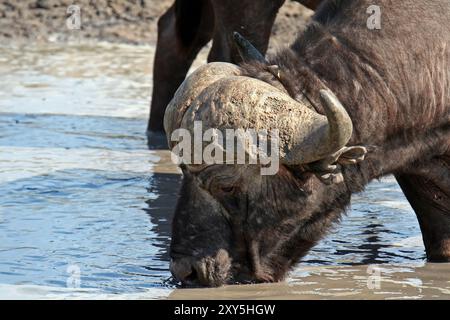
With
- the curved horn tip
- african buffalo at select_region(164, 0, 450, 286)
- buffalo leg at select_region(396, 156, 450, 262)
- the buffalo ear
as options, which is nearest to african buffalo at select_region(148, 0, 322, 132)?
buffalo leg at select_region(396, 156, 450, 262)

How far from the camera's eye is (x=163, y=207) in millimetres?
9234

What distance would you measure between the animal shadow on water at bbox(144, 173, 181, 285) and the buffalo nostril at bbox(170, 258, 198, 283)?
10 centimetres

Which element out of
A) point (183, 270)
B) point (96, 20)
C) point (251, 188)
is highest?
point (251, 188)

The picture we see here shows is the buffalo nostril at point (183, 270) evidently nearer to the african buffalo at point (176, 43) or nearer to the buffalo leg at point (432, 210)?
the buffalo leg at point (432, 210)

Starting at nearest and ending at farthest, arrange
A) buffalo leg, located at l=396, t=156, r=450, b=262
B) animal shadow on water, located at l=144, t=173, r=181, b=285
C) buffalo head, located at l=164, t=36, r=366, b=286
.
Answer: buffalo head, located at l=164, t=36, r=366, b=286 → buffalo leg, located at l=396, t=156, r=450, b=262 → animal shadow on water, located at l=144, t=173, r=181, b=285

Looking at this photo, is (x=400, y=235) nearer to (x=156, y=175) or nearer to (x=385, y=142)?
(x=385, y=142)

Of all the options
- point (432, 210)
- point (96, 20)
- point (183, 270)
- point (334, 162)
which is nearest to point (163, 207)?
point (432, 210)

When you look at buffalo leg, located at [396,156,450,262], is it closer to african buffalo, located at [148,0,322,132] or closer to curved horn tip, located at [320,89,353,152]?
curved horn tip, located at [320,89,353,152]

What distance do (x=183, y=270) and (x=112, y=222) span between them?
169 centimetres

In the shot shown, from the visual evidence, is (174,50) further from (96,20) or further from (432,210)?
(96,20)

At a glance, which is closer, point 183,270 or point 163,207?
point 183,270

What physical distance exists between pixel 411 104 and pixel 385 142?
253 mm

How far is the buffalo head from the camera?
6.66 meters

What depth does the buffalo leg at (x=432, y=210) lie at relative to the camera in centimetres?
798
